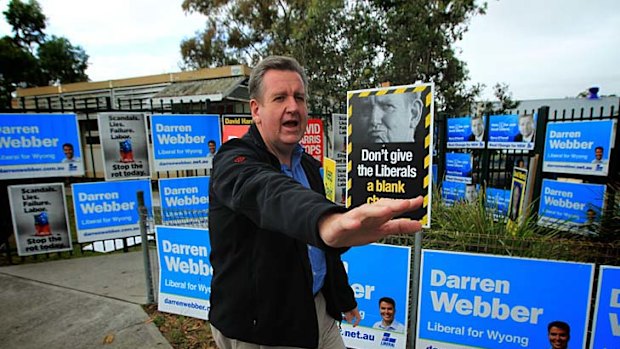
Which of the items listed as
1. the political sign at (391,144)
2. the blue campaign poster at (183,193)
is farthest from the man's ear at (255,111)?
the blue campaign poster at (183,193)

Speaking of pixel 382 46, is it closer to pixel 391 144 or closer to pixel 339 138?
pixel 339 138

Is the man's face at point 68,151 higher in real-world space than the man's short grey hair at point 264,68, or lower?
lower

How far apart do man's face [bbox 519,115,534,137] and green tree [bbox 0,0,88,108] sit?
77.7 feet

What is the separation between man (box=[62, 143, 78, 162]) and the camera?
5062mm

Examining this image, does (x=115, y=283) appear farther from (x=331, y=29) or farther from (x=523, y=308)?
(x=331, y=29)

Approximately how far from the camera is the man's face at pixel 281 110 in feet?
4.61

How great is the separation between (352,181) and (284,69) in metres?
1.61

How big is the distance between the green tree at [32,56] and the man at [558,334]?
24398mm

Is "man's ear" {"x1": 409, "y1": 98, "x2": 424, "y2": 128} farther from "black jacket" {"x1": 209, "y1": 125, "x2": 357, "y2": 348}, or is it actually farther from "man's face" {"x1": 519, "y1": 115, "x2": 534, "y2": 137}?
"man's face" {"x1": 519, "y1": 115, "x2": 534, "y2": 137}

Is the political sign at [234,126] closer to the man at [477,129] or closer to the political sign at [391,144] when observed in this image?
the political sign at [391,144]

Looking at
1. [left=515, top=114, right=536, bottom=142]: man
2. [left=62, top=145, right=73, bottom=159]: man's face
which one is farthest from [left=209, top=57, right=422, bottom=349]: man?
[left=515, top=114, right=536, bottom=142]: man

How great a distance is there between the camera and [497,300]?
2609 mm

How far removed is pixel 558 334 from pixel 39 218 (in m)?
6.72

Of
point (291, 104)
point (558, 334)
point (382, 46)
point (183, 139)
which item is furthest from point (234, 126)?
point (382, 46)
